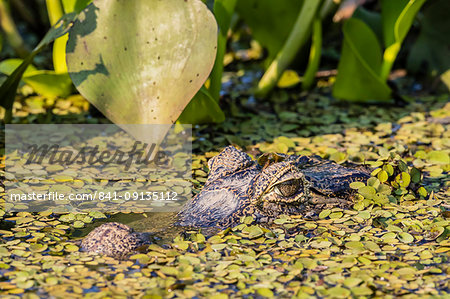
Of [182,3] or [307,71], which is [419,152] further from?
[182,3]

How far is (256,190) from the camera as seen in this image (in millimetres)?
3529

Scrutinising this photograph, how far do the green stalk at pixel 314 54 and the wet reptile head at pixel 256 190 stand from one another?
80.8 inches

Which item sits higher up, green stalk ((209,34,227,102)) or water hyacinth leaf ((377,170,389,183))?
green stalk ((209,34,227,102))

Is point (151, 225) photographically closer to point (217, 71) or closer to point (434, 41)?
point (217, 71)

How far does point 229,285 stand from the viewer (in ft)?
9.75

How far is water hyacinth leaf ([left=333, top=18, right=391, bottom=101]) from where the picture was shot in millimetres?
5318

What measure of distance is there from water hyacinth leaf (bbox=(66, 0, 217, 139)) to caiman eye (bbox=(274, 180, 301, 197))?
96cm

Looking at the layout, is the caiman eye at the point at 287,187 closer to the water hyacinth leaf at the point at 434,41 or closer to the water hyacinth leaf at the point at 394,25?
the water hyacinth leaf at the point at 394,25

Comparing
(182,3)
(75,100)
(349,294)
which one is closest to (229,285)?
(349,294)

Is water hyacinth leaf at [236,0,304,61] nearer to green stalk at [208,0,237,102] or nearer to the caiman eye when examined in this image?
green stalk at [208,0,237,102]

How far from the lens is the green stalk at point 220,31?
4562mm

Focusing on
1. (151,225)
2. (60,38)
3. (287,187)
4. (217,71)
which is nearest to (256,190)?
(287,187)

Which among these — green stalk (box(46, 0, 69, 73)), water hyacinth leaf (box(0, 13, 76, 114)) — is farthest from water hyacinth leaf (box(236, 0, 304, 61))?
water hyacinth leaf (box(0, 13, 76, 114))

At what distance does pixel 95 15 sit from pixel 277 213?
5.50 ft
